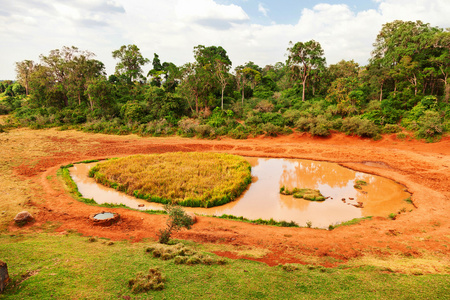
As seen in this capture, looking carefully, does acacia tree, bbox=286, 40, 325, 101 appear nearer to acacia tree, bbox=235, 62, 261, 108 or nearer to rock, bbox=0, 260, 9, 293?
acacia tree, bbox=235, 62, 261, 108

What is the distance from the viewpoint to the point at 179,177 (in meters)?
15.4

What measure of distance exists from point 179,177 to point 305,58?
94.2ft

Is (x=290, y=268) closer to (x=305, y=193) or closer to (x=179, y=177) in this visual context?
(x=305, y=193)

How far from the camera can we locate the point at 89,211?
11211 mm

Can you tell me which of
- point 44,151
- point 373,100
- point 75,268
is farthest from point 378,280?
point 373,100

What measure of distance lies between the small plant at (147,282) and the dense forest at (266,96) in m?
24.5

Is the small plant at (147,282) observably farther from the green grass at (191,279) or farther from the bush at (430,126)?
the bush at (430,126)

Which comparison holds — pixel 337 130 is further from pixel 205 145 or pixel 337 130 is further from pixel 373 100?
pixel 205 145

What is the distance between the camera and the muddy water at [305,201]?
11.9m

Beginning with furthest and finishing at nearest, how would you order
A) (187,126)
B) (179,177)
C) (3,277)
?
(187,126), (179,177), (3,277)

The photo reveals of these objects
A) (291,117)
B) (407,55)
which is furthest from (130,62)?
(407,55)

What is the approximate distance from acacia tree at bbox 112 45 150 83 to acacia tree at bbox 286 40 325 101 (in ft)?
94.5

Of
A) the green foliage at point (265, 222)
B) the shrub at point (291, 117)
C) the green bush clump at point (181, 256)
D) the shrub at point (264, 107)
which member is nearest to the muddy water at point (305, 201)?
the green foliage at point (265, 222)

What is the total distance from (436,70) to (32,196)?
40385 millimetres
